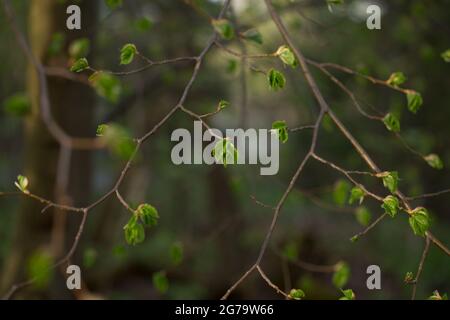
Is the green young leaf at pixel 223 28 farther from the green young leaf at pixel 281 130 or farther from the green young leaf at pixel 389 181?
the green young leaf at pixel 389 181

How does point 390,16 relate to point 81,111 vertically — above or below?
above

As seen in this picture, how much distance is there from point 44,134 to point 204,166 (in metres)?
5.53

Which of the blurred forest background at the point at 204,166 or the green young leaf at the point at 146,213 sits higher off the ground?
the blurred forest background at the point at 204,166

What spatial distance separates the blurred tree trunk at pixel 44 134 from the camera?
129 inches

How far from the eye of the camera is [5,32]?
5.00m

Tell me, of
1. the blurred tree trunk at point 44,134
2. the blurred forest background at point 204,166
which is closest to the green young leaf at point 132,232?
the blurred forest background at point 204,166

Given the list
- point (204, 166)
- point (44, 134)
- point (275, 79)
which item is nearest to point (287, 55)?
point (275, 79)

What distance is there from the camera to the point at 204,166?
8.78 metres

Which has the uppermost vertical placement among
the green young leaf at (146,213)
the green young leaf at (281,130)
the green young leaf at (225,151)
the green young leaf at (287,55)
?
the green young leaf at (287,55)

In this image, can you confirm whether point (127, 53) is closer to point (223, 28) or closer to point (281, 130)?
point (223, 28)
